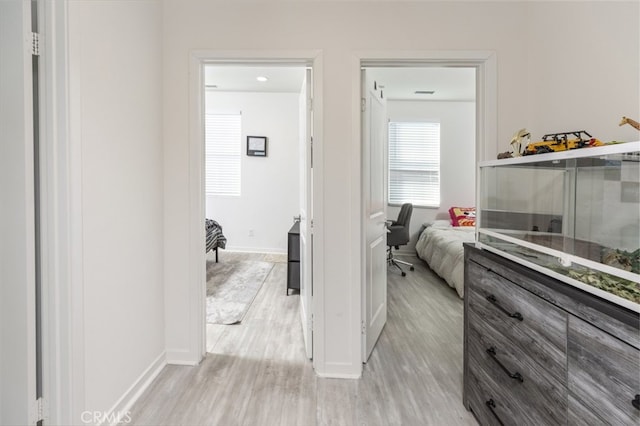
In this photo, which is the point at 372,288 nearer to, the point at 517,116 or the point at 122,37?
the point at 517,116

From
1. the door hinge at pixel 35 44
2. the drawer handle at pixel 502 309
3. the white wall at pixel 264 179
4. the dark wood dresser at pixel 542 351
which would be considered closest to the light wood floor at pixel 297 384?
the dark wood dresser at pixel 542 351

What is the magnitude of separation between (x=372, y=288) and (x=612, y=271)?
158 cm

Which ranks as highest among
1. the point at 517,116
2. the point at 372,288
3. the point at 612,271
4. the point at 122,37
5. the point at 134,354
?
the point at 122,37

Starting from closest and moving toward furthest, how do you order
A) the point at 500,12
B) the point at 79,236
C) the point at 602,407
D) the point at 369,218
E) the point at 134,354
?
the point at 602,407, the point at 79,236, the point at 134,354, the point at 500,12, the point at 369,218

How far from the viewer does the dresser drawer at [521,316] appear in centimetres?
105

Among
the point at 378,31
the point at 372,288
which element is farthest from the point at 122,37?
the point at 372,288

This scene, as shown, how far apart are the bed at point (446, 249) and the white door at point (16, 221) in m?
3.29

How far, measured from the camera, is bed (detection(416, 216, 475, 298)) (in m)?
3.62

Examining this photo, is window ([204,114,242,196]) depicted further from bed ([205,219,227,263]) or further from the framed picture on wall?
bed ([205,219,227,263])

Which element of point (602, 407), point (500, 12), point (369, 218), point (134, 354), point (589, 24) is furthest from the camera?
point (369, 218)

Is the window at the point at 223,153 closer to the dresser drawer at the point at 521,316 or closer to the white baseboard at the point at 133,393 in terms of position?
the white baseboard at the point at 133,393

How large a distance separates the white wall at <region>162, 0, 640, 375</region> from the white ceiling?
1.80m

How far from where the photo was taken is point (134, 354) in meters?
1.79

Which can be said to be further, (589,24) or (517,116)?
(517,116)
